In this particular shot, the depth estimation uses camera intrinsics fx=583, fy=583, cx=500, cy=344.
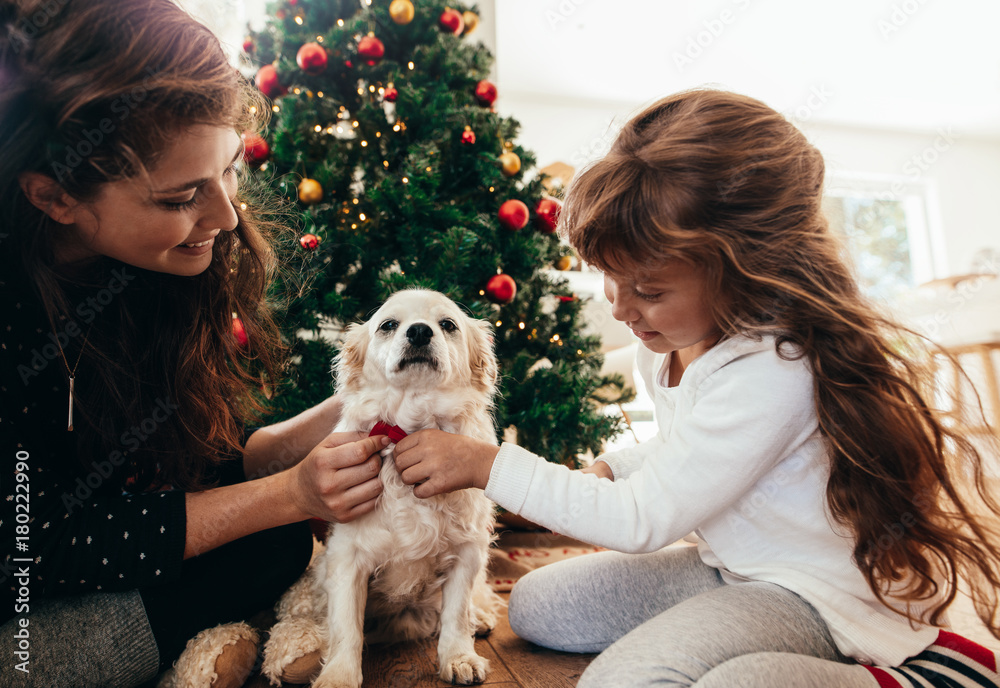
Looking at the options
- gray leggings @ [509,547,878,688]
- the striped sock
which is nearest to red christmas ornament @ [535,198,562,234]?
gray leggings @ [509,547,878,688]

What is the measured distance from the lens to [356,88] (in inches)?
89.4

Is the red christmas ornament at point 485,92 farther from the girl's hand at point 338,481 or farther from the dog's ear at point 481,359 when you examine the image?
the girl's hand at point 338,481

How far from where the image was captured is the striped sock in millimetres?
837

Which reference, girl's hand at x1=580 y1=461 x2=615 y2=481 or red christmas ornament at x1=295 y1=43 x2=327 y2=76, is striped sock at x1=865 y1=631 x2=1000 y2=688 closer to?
girl's hand at x1=580 y1=461 x2=615 y2=481

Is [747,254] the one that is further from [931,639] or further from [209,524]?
[209,524]

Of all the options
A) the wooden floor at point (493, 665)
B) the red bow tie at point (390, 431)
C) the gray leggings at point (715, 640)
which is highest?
the red bow tie at point (390, 431)

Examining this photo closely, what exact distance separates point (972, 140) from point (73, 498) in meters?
9.91

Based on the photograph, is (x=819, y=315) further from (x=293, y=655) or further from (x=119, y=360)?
(x=119, y=360)

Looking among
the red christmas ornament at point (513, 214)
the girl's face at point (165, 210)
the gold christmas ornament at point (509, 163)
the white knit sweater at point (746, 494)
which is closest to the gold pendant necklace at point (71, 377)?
the girl's face at point (165, 210)

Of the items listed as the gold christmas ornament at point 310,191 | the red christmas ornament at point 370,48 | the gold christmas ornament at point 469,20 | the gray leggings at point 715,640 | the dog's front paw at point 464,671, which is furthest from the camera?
the gold christmas ornament at point 469,20

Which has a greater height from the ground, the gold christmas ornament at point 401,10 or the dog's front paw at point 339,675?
the gold christmas ornament at point 401,10

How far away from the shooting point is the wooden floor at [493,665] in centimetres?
118

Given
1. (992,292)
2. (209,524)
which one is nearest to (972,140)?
(992,292)

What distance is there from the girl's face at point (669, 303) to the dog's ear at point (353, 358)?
0.59 meters
